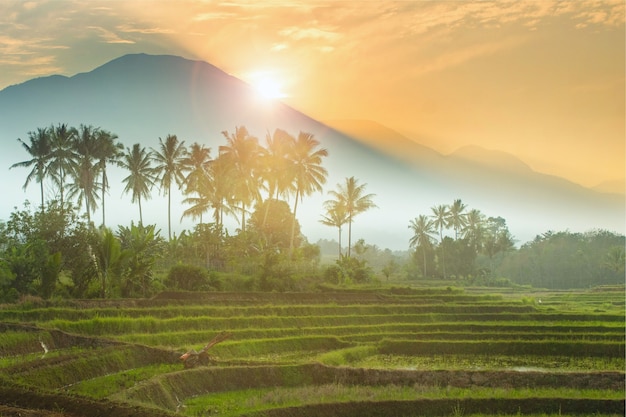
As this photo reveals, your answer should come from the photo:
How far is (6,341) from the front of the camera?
1834 cm

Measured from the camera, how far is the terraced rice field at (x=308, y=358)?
48.4 feet

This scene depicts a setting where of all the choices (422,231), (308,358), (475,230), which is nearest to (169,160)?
(308,358)

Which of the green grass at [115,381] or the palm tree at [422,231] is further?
the palm tree at [422,231]

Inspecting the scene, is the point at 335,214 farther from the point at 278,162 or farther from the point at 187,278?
the point at 187,278

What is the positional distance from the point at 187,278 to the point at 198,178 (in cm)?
1626

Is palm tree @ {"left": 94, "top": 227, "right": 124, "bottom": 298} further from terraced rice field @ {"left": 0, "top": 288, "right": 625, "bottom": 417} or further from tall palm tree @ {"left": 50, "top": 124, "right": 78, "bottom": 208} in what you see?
tall palm tree @ {"left": 50, "top": 124, "right": 78, "bottom": 208}

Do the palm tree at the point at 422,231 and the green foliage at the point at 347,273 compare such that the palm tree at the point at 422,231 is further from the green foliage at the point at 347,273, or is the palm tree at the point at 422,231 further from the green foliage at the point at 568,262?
the green foliage at the point at 347,273

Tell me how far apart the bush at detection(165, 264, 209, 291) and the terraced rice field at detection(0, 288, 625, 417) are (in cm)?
289

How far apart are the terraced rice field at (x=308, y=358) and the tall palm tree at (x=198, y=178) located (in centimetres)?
1751

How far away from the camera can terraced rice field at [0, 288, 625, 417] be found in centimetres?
1477

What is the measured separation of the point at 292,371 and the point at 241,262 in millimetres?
24917

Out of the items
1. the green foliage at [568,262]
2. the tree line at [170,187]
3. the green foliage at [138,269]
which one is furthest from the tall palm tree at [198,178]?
the green foliage at [568,262]

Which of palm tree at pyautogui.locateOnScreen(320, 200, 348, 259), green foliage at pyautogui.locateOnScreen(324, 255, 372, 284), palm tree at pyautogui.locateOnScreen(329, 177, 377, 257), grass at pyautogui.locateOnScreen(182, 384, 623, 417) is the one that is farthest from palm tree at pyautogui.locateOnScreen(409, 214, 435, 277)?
grass at pyautogui.locateOnScreen(182, 384, 623, 417)

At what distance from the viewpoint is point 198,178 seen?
4969 centimetres
